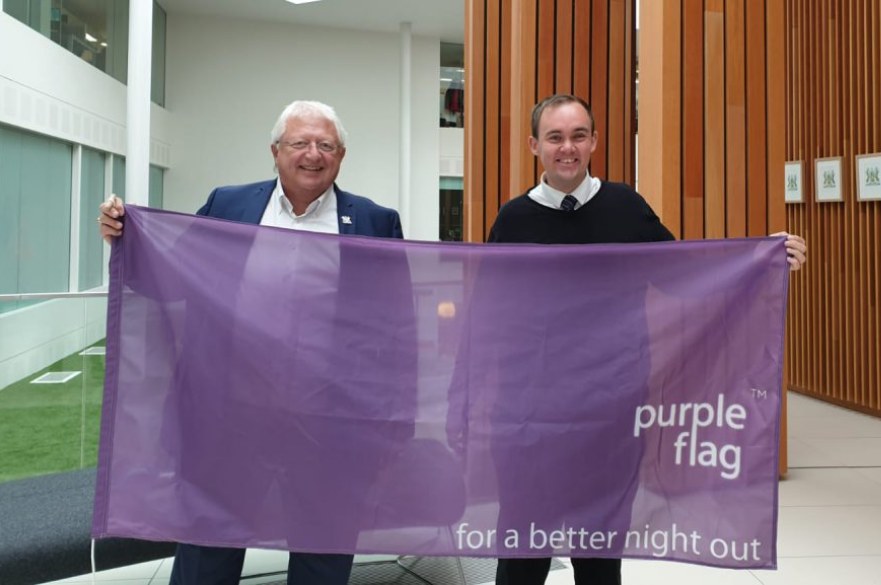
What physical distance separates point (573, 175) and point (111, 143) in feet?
42.3

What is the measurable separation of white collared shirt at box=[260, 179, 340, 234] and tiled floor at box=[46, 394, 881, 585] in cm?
167

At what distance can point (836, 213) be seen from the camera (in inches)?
277

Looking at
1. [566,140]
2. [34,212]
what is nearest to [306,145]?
[566,140]

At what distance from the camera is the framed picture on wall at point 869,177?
634 cm

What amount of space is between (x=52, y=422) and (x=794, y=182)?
7.04 meters

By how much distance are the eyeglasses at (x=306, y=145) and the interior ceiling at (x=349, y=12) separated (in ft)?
47.1

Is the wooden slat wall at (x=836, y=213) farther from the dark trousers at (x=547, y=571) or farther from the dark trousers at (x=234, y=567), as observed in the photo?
the dark trousers at (x=234, y=567)

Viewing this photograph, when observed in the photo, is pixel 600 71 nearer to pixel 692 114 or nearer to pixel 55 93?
pixel 692 114

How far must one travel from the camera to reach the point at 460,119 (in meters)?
18.5

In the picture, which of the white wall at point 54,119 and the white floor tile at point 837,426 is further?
the white floor tile at point 837,426

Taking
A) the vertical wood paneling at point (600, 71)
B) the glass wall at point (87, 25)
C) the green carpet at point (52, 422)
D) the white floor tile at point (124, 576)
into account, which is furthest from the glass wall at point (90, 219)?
the white floor tile at point (124, 576)

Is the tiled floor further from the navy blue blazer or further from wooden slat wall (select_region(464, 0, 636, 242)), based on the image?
wooden slat wall (select_region(464, 0, 636, 242))

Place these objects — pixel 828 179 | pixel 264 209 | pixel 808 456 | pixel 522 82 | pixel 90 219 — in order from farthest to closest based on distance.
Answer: pixel 90 219 < pixel 828 179 < pixel 808 456 < pixel 522 82 < pixel 264 209

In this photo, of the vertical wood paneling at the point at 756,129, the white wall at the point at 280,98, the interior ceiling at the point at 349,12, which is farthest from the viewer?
the white wall at the point at 280,98
